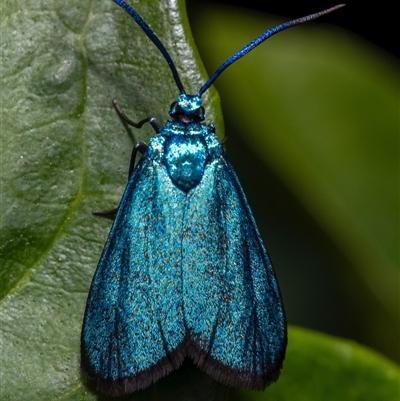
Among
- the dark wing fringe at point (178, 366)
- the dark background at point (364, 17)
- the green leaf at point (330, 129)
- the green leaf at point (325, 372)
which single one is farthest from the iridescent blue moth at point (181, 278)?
the dark background at point (364, 17)

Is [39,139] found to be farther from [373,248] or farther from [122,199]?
[373,248]

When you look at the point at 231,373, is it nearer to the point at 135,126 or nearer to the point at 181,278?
the point at 181,278

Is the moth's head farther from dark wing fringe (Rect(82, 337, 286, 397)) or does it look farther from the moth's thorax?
dark wing fringe (Rect(82, 337, 286, 397))

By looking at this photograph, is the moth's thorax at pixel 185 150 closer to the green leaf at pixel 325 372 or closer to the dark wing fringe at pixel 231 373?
the dark wing fringe at pixel 231 373

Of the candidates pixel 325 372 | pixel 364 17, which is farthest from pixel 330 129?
pixel 325 372

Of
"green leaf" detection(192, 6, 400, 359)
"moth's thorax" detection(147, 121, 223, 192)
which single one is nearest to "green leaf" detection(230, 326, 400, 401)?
"green leaf" detection(192, 6, 400, 359)

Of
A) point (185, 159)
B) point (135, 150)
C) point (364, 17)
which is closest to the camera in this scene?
point (135, 150)
